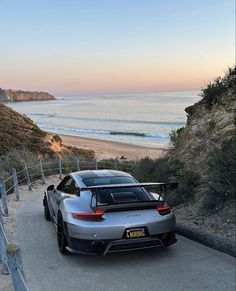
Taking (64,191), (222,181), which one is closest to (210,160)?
(222,181)

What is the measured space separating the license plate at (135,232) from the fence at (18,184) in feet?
5.85

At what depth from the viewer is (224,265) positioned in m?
6.81

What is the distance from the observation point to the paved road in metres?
6.11

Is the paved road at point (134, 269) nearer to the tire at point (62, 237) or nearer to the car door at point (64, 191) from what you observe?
the tire at point (62, 237)

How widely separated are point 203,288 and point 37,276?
2393 millimetres

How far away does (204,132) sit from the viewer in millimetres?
14562

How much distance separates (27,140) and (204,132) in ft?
67.5

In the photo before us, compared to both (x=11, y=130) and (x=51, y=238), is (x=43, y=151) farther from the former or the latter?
(x=51, y=238)

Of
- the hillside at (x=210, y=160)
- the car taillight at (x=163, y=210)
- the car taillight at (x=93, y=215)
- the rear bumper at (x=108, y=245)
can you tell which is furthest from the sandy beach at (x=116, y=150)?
the car taillight at (x=93, y=215)

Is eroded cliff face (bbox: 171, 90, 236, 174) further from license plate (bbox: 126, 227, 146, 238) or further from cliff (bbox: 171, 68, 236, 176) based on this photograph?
license plate (bbox: 126, 227, 146, 238)

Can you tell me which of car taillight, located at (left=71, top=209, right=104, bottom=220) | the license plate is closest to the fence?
car taillight, located at (left=71, top=209, right=104, bottom=220)

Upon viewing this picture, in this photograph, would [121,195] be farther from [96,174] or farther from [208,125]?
[208,125]

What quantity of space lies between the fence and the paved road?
699 millimetres

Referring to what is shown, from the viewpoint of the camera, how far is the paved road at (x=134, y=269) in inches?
241
